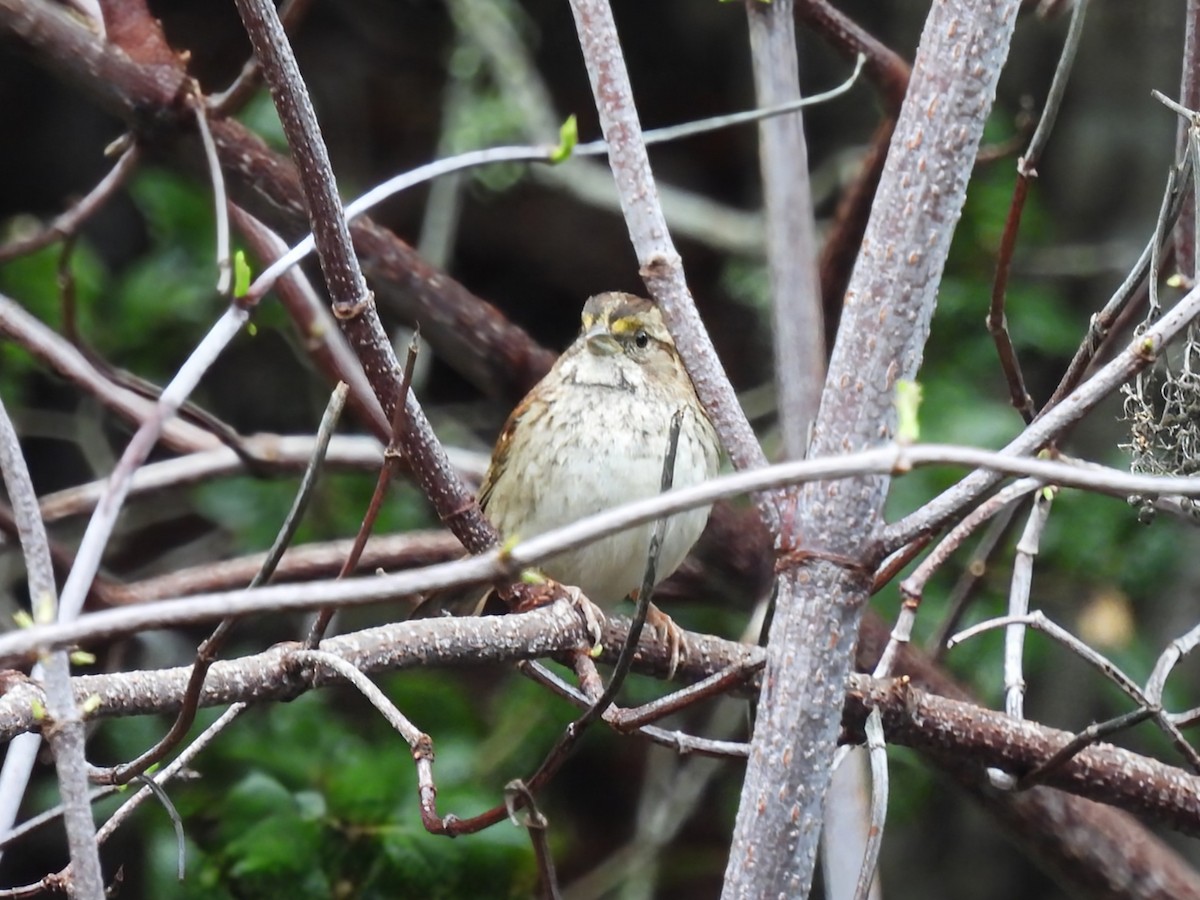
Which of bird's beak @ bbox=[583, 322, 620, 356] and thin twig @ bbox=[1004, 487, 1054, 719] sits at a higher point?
bird's beak @ bbox=[583, 322, 620, 356]

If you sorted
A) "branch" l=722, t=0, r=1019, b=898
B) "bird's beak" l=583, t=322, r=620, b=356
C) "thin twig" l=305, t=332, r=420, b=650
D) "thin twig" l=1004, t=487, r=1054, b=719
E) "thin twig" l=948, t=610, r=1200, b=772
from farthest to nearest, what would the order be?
"bird's beak" l=583, t=322, r=620, b=356 < "thin twig" l=1004, t=487, r=1054, b=719 < "thin twig" l=948, t=610, r=1200, b=772 < "branch" l=722, t=0, r=1019, b=898 < "thin twig" l=305, t=332, r=420, b=650

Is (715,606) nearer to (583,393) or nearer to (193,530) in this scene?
(583,393)

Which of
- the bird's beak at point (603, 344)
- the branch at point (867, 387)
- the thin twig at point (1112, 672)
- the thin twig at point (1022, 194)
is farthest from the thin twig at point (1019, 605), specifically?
the bird's beak at point (603, 344)

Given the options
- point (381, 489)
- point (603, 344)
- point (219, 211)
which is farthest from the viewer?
point (603, 344)

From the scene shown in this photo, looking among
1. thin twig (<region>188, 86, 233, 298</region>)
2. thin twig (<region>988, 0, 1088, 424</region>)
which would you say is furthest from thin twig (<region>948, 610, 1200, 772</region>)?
thin twig (<region>188, 86, 233, 298</region>)

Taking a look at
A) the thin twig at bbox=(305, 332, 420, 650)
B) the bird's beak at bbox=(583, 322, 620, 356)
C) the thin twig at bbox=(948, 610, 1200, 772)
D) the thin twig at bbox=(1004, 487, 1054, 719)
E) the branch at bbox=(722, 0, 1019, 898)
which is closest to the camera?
the thin twig at bbox=(305, 332, 420, 650)

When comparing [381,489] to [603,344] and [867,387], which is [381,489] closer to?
[867,387]

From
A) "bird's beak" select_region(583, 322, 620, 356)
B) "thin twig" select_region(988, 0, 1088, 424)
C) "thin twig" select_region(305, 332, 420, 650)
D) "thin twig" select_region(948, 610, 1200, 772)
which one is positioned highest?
"thin twig" select_region(988, 0, 1088, 424)

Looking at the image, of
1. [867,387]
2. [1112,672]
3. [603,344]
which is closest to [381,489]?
[867,387]

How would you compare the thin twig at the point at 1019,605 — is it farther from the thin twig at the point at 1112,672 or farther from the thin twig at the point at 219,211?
the thin twig at the point at 219,211

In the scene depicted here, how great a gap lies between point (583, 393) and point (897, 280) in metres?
1.36

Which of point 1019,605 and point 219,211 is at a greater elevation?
point 219,211

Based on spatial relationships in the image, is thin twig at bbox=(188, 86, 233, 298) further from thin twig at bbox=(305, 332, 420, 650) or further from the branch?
the branch

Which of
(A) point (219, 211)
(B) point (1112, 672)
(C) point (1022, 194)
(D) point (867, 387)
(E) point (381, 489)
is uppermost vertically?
(C) point (1022, 194)
